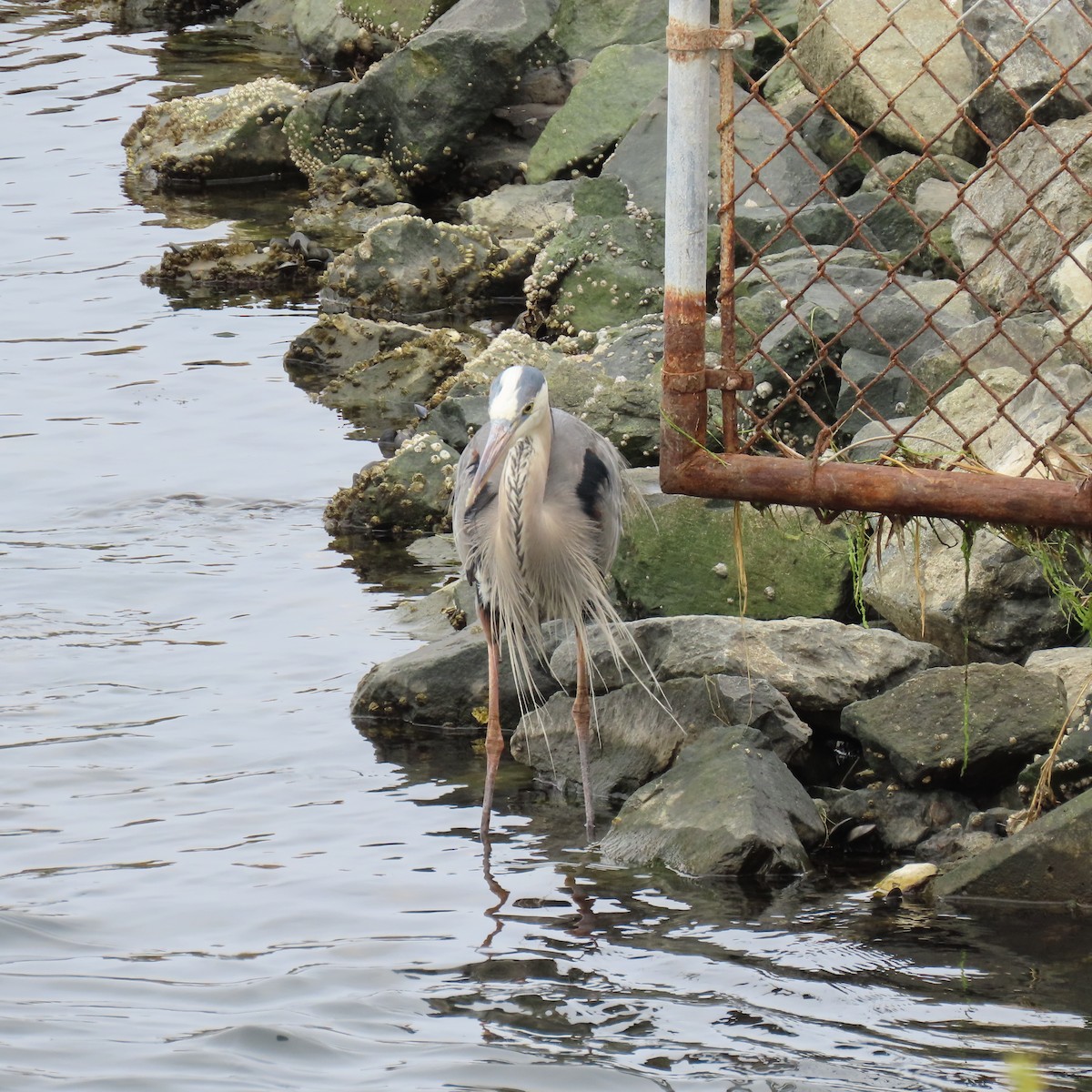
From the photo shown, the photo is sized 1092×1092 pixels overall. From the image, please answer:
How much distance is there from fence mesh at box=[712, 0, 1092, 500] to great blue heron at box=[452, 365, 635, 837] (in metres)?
0.65

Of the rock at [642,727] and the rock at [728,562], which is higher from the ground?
the rock at [728,562]

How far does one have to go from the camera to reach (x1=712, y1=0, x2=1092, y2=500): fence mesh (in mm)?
5211

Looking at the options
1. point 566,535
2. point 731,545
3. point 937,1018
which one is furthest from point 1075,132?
point 937,1018

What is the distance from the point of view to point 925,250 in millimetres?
8961

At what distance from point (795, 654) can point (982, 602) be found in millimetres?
617

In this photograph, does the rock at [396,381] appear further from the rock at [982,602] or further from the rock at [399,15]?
the rock at [399,15]

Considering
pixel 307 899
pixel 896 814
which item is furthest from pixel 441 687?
pixel 896 814

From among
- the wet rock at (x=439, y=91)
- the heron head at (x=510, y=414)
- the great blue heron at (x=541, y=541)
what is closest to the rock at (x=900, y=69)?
the wet rock at (x=439, y=91)

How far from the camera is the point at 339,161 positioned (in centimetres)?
1364

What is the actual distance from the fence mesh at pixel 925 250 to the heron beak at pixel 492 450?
29.2 inches

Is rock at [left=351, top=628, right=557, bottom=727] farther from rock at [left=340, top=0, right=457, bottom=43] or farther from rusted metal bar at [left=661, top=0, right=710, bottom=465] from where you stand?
rock at [left=340, top=0, right=457, bottom=43]

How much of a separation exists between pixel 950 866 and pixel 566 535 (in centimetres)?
166

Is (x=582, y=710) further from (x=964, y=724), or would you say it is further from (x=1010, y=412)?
(x=1010, y=412)

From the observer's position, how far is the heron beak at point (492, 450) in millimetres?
→ 4801
